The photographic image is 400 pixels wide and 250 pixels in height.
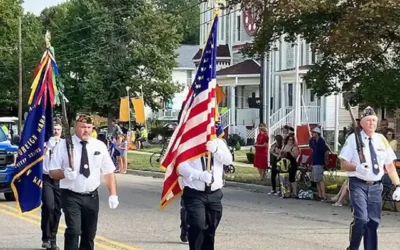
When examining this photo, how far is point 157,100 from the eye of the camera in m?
57.5

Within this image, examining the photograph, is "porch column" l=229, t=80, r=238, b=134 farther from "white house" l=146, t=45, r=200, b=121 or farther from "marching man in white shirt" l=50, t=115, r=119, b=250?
"marching man in white shirt" l=50, t=115, r=119, b=250

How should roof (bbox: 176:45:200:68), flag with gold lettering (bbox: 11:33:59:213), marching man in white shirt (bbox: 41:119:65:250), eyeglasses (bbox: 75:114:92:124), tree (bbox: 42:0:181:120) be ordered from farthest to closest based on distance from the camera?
roof (bbox: 176:45:200:68) < tree (bbox: 42:0:181:120) < marching man in white shirt (bbox: 41:119:65:250) < flag with gold lettering (bbox: 11:33:59:213) < eyeglasses (bbox: 75:114:92:124)

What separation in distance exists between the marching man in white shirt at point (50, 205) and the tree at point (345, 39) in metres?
8.30

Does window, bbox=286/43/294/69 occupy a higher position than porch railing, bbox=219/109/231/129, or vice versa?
window, bbox=286/43/294/69

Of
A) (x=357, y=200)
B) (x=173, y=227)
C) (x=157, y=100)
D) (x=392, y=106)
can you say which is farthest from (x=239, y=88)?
(x=357, y=200)

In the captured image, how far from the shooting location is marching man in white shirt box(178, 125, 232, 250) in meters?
8.80

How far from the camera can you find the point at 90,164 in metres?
8.96

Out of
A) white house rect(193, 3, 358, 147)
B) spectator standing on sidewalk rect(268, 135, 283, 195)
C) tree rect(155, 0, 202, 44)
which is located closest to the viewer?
spectator standing on sidewalk rect(268, 135, 283, 195)

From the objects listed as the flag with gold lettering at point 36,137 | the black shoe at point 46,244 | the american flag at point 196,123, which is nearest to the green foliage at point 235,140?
the flag with gold lettering at point 36,137

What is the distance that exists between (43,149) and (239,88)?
40273 mm

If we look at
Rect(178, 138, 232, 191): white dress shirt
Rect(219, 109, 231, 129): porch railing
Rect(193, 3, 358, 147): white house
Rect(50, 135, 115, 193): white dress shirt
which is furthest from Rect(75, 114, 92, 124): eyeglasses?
Rect(219, 109, 231, 129): porch railing

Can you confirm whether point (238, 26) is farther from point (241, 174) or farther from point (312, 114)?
point (241, 174)

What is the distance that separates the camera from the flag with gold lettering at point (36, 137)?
11.1 meters

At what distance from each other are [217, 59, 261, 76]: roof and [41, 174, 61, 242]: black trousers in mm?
37098
